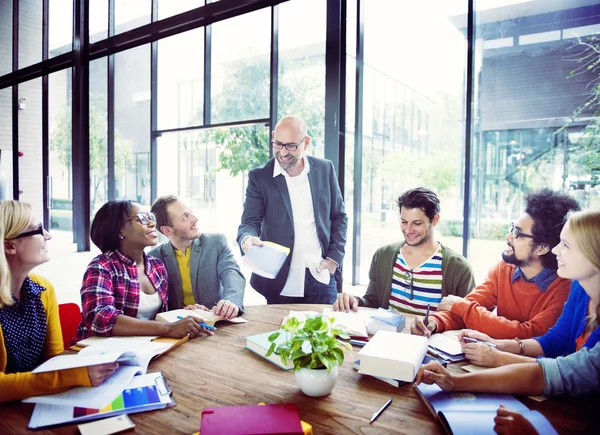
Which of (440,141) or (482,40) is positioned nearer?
(482,40)

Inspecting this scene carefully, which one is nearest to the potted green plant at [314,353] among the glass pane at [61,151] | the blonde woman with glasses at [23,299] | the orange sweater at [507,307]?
the blonde woman with glasses at [23,299]

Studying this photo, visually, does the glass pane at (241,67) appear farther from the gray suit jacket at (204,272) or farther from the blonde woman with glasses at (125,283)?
the blonde woman with glasses at (125,283)

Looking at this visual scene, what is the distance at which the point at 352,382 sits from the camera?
138 centimetres

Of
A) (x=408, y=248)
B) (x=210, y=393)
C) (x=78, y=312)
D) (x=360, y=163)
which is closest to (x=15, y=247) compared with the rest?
(x=78, y=312)

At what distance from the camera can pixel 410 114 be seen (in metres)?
4.13

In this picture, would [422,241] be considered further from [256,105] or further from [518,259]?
[256,105]

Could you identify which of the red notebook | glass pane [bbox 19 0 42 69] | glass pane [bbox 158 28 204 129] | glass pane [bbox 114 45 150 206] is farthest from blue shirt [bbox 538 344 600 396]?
glass pane [bbox 19 0 42 69]

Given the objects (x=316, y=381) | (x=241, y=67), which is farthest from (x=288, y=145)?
(x=241, y=67)

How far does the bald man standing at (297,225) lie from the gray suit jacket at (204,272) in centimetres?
38

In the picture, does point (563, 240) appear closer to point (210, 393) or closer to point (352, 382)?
point (352, 382)

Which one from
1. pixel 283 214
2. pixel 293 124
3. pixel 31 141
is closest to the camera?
pixel 293 124

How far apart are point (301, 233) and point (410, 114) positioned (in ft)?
6.20

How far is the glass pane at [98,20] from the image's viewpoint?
21.9ft

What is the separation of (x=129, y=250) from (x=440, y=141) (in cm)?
273
